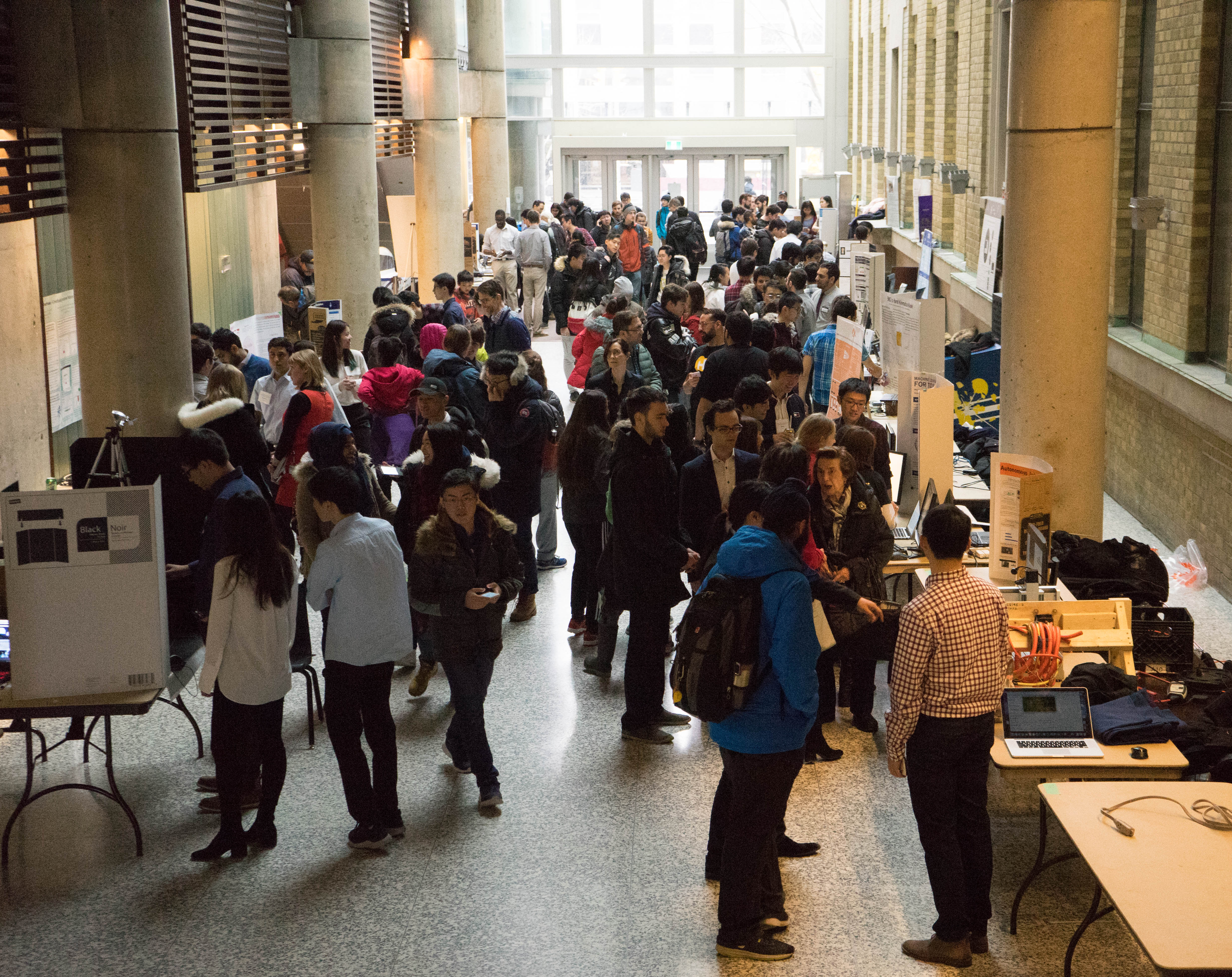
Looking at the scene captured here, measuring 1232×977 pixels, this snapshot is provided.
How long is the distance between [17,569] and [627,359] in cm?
456

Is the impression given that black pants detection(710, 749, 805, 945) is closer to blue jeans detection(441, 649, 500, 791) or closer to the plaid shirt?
the plaid shirt

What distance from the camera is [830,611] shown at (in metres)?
5.67

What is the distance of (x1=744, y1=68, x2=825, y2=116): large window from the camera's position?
34750 mm

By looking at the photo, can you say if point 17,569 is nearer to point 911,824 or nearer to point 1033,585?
point 911,824

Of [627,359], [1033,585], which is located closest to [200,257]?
[627,359]

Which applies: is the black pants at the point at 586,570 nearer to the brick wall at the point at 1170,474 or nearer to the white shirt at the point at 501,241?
the brick wall at the point at 1170,474

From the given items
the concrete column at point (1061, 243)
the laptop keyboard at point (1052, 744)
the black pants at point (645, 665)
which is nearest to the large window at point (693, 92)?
the concrete column at point (1061, 243)

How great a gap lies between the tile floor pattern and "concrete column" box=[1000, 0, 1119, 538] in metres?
2.22

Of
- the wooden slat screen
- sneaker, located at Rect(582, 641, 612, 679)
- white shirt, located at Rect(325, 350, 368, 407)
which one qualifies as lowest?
sneaker, located at Rect(582, 641, 612, 679)

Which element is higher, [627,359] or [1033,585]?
[627,359]

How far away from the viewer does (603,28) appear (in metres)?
34.8

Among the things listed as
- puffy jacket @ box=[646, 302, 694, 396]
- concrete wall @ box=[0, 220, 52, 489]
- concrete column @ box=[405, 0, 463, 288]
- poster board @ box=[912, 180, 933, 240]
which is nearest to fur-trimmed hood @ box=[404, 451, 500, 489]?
concrete wall @ box=[0, 220, 52, 489]

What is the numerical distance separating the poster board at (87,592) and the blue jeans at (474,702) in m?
1.24

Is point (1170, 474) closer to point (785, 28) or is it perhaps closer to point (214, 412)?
point (214, 412)
